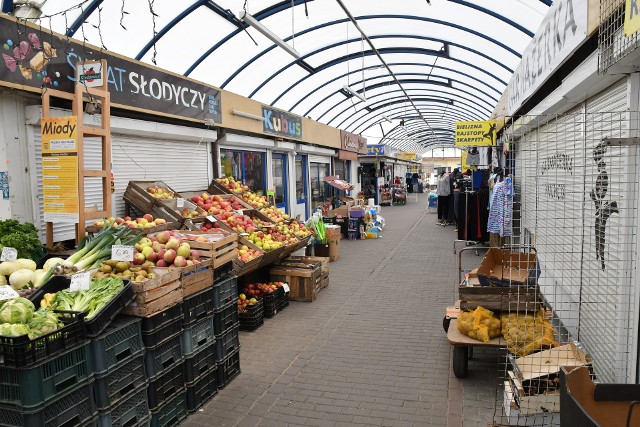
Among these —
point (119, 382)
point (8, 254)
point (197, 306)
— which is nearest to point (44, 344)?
point (119, 382)

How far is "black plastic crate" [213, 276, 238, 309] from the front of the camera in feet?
15.8

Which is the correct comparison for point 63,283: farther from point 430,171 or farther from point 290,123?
point 430,171

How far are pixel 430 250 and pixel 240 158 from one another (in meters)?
5.77

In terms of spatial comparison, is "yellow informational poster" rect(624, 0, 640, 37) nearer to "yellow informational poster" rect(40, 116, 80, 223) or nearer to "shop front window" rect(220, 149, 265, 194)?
"yellow informational poster" rect(40, 116, 80, 223)

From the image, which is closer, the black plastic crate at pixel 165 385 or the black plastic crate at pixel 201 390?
the black plastic crate at pixel 165 385

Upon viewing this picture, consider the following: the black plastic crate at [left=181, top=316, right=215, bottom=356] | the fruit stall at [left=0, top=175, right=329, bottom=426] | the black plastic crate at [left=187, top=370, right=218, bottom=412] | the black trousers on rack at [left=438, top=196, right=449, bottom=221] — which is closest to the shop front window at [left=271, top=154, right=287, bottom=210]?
the fruit stall at [left=0, top=175, right=329, bottom=426]

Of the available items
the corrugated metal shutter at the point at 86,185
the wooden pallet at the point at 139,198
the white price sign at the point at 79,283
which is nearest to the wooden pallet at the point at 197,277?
the white price sign at the point at 79,283

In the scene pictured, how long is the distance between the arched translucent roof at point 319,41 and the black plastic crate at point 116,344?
322 cm

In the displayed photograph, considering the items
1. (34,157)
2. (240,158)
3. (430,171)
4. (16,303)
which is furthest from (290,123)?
(430,171)

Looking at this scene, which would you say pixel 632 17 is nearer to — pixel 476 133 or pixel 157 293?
pixel 157 293

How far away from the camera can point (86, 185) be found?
660 centimetres

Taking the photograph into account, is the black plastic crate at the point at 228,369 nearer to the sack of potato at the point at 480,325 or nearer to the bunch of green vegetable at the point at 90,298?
the bunch of green vegetable at the point at 90,298

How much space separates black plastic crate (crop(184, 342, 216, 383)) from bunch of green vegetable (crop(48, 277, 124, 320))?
1076 mm

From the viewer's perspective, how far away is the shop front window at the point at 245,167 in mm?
10805
